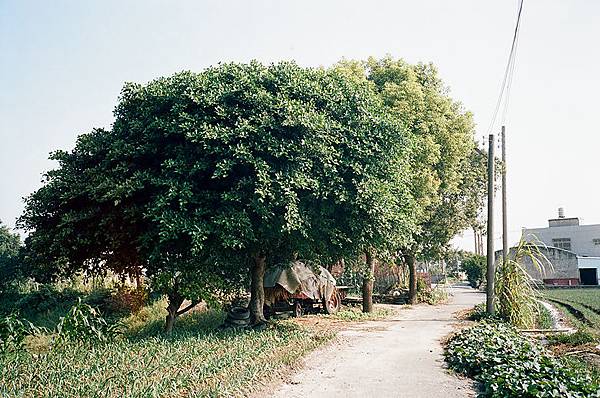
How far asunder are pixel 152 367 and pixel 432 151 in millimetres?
17470

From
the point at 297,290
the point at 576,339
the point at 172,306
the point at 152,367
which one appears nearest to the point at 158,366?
the point at 152,367

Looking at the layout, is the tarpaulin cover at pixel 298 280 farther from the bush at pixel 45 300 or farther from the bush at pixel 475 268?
the bush at pixel 475 268

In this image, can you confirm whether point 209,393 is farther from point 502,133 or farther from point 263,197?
point 502,133

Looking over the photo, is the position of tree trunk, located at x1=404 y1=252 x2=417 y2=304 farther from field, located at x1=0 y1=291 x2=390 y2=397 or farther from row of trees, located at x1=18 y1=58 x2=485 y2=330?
field, located at x1=0 y1=291 x2=390 y2=397

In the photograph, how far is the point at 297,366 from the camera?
10.0m

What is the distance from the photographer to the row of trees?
473 inches

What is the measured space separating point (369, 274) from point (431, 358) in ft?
25.0

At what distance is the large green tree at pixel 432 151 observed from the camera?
22875 mm

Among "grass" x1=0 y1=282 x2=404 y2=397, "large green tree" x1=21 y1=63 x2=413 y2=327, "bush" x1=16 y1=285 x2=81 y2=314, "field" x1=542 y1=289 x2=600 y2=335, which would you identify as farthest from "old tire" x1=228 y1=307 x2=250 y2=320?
"bush" x1=16 y1=285 x2=81 y2=314

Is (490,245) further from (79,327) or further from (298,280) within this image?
(79,327)

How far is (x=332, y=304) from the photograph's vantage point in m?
22.3

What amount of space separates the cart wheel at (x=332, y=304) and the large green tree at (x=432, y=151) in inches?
161

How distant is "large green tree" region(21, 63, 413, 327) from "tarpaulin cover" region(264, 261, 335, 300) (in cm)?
492

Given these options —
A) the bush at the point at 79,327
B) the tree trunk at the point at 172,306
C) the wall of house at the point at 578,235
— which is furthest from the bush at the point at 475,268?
the bush at the point at 79,327
